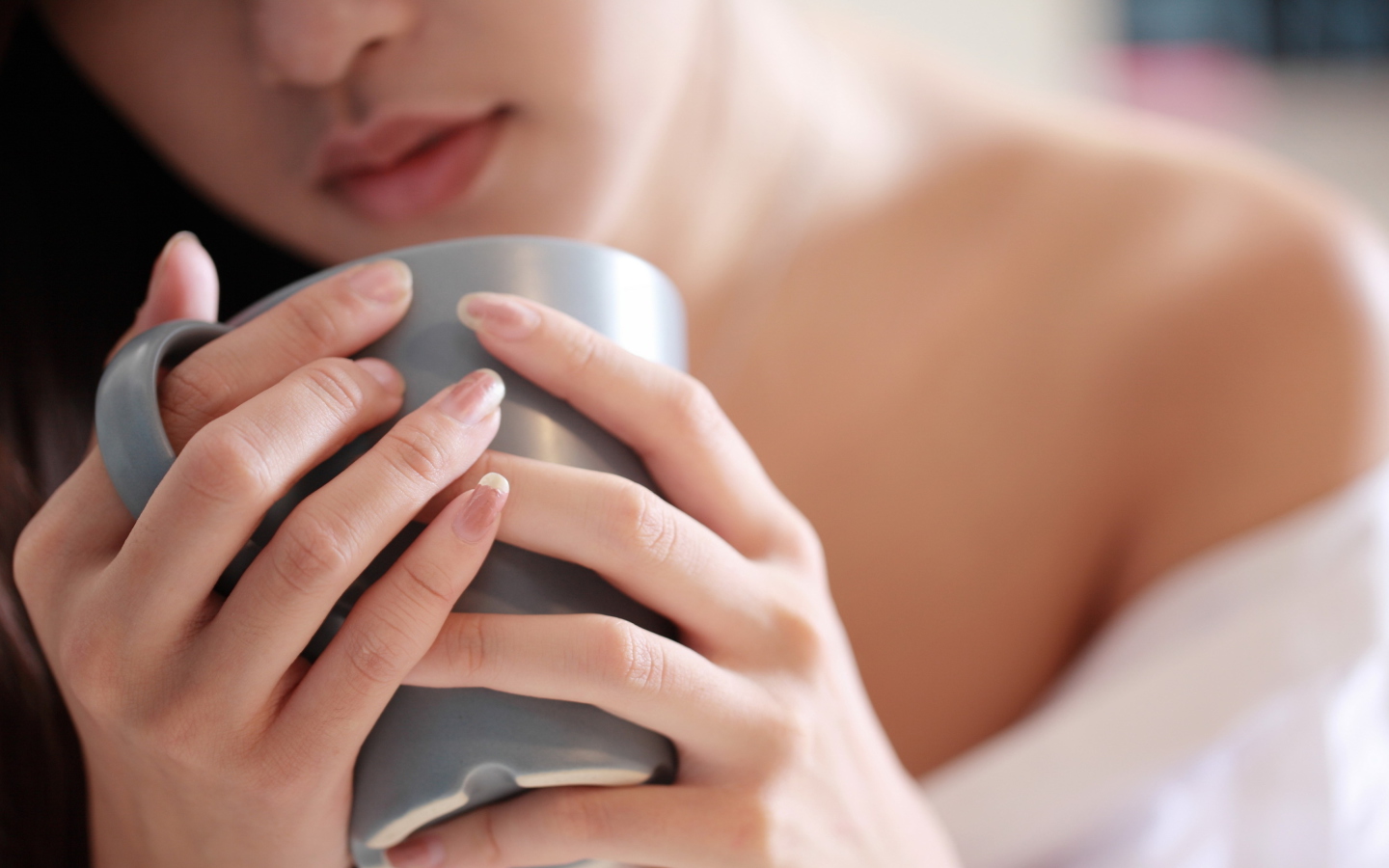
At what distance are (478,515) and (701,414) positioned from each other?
118 millimetres

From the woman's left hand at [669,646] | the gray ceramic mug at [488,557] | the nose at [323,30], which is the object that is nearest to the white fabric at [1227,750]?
the woman's left hand at [669,646]

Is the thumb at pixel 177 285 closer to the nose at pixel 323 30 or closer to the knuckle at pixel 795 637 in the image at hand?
the nose at pixel 323 30

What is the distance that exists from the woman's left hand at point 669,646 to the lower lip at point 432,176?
0.84 feet

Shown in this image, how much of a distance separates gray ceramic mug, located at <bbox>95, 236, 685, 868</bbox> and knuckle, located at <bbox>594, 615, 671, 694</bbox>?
0.03 m

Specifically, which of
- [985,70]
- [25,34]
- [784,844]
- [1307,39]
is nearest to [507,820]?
[784,844]

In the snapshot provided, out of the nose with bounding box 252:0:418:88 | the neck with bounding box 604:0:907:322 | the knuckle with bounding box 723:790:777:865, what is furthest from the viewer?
the neck with bounding box 604:0:907:322

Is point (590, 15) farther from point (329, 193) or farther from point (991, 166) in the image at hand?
point (991, 166)

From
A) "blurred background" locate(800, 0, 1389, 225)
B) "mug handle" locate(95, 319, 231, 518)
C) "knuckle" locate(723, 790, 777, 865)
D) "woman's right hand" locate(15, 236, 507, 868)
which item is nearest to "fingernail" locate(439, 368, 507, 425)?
"woman's right hand" locate(15, 236, 507, 868)

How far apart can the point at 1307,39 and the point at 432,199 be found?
1.83m

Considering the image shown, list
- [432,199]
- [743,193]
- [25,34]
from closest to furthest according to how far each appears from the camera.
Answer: [432,199], [25,34], [743,193]

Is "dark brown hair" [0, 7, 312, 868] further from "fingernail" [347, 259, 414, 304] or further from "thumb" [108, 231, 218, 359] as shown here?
"fingernail" [347, 259, 414, 304]

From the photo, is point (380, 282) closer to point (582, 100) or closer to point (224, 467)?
point (224, 467)

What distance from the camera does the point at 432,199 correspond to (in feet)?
2.21

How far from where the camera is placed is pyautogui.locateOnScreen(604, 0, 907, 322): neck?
1.02 m
